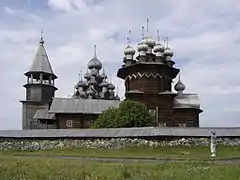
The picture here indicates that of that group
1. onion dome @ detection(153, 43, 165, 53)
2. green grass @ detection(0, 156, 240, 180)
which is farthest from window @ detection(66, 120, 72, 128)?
green grass @ detection(0, 156, 240, 180)

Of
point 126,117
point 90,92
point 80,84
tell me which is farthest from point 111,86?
point 126,117

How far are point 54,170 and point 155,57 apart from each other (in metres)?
43.0

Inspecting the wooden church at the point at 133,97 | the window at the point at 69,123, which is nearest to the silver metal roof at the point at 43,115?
the wooden church at the point at 133,97

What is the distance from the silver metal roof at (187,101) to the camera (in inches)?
2235

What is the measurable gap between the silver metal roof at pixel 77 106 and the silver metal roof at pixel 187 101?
9.08 m

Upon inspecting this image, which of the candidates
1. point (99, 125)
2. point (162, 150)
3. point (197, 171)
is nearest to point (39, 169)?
point (197, 171)

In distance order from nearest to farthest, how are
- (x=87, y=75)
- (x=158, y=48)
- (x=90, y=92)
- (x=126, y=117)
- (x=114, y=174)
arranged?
(x=114, y=174) < (x=126, y=117) < (x=158, y=48) < (x=90, y=92) < (x=87, y=75)

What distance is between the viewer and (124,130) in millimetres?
35094

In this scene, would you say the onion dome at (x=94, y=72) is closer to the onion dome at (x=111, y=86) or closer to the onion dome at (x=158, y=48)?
the onion dome at (x=111, y=86)

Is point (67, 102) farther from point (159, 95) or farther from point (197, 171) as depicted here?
point (197, 171)

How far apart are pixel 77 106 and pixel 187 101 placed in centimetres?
1438

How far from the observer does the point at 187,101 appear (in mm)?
57594

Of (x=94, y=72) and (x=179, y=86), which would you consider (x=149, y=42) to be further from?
(x=94, y=72)

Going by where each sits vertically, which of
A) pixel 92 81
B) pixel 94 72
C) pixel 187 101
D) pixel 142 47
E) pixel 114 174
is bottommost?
pixel 114 174
